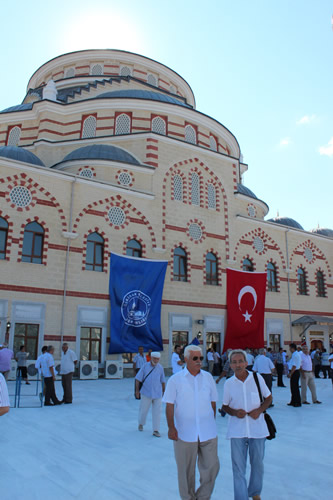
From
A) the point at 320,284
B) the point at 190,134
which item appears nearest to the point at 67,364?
the point at 190,134

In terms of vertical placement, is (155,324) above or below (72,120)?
below

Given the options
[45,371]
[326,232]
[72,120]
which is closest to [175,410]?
[45,371]

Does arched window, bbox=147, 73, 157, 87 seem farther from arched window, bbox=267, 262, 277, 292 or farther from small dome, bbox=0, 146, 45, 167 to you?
arched window, bbox=267, 262, 277, 292

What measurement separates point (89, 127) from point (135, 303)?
10101mm

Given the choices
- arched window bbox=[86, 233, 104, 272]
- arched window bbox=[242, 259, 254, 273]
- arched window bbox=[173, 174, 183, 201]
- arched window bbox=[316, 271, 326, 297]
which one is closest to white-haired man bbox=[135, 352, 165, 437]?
arched window bbox=[86, 233, 104, 272]

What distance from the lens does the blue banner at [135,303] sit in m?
15.7

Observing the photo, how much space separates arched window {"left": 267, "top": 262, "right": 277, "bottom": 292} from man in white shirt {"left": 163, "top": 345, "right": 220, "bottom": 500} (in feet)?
60.8

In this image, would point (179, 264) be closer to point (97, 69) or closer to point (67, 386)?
point (67, 386)

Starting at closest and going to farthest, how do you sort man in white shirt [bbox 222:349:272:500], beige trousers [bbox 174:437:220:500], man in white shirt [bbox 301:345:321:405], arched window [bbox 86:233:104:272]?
beige trousers [bbox 174:437:220:500], man in white shirt [bbox 222:349:272:500], man in white shirt [bbox 301:345:321:405], arched window [bbox 86:233:104:272]

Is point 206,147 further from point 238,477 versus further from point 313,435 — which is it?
point 238,477

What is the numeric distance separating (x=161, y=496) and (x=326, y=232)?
27516 millimetres

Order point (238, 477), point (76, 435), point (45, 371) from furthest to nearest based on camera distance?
point (45, 371) → point (76, 435) → point (238, 477)

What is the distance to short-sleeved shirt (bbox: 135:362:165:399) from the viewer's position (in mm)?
6566

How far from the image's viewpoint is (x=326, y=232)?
2858cm
